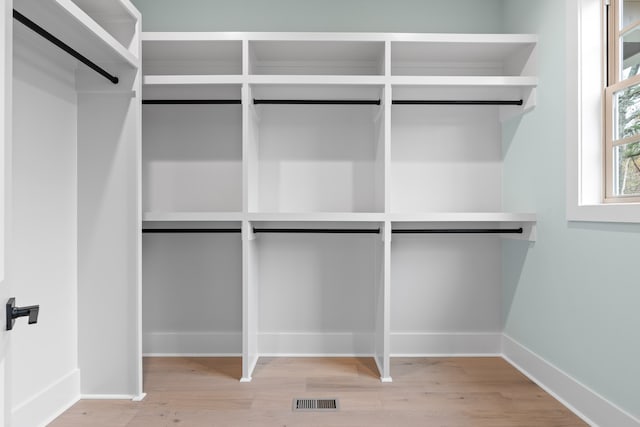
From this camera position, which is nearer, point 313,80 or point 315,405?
point 315,405

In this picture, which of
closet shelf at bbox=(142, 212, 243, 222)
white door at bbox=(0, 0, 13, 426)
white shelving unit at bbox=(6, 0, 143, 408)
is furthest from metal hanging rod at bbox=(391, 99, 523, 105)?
white door at bbox=(0, 0, 13, 426)

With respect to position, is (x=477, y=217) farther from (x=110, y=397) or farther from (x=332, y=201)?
(x=110, y=397)

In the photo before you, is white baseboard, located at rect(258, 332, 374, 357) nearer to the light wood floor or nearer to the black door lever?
the light wood floor

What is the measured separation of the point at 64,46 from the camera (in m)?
1.85

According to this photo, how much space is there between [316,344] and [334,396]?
0.66m

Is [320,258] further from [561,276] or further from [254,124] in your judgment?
[561,276]

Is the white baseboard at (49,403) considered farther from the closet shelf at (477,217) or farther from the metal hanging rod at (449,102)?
the metal hanging rod at (449,102)

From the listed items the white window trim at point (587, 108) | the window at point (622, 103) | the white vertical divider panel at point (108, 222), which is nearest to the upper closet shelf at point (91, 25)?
the white vertical divider panel at point (108, 222)

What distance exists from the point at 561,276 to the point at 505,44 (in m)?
1.39

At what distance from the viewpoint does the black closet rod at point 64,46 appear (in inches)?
62.5

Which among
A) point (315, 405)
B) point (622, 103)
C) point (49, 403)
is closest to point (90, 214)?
point (49, 403)

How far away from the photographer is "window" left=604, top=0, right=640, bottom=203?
1.88 m

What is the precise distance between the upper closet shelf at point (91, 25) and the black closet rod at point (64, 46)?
40 millimetres

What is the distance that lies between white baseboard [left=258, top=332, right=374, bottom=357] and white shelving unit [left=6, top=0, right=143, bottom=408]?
91cm
